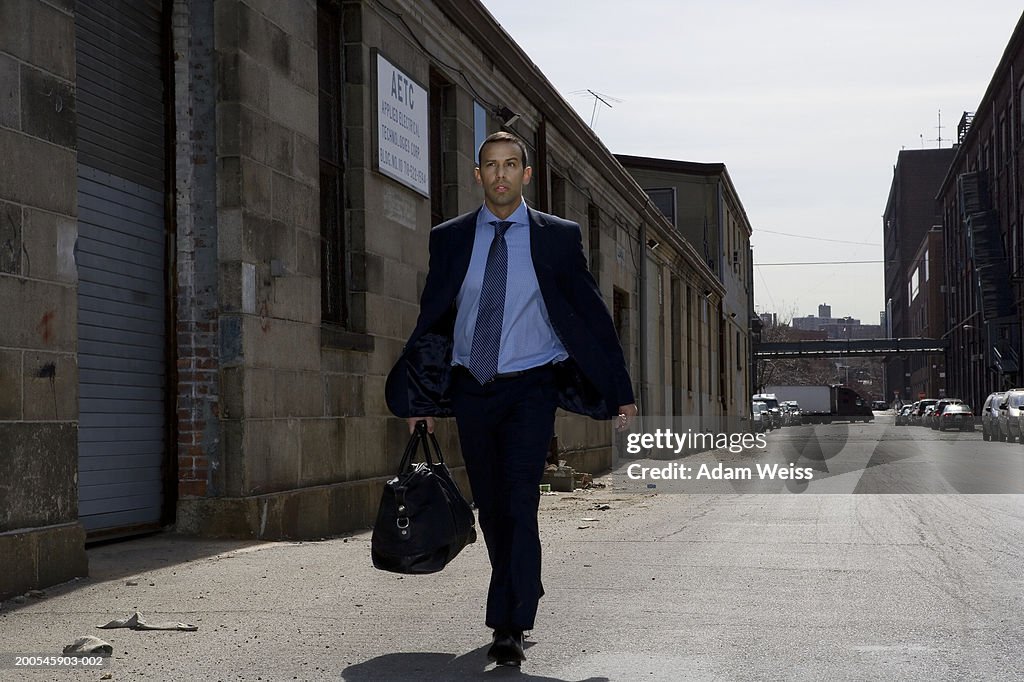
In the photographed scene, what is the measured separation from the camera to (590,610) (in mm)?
5770

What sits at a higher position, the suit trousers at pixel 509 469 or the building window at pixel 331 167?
the building window at pixel 331 167

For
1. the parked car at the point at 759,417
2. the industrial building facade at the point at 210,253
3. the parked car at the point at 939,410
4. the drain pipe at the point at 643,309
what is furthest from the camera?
the parked car at the point at 939,410

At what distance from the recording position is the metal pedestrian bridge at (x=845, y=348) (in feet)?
290

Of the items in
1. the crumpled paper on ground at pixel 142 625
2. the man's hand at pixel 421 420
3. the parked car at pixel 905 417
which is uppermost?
the man's hand at pixel 421 420

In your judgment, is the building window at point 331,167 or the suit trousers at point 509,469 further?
the building window at point 331,167

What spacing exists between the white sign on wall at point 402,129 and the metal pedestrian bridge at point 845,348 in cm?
7784

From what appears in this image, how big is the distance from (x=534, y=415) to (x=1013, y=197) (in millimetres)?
56091

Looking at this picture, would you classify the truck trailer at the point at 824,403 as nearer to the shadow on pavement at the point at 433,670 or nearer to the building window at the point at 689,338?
the building window at the point at 689,338

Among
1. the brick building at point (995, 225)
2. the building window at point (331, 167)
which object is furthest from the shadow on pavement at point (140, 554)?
the brick building at point (995, 225)

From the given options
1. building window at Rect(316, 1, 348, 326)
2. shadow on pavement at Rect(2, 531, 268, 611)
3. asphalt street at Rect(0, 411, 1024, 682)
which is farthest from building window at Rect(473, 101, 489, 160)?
shadow on pavement at Rect(2, 531, 268, 611)

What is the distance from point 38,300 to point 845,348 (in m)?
97.4

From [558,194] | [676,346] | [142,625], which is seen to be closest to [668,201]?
[676,346]

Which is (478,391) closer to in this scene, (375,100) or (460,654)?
(460,654)

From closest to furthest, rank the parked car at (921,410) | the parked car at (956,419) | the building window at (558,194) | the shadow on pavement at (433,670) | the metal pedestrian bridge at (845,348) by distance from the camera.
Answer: the shadow on pavement at (433,670) < the building window at (558,194) < the parked car at (956,419) < the parked car at (921,410) < the metal pedestrian bridge at (845,348)
